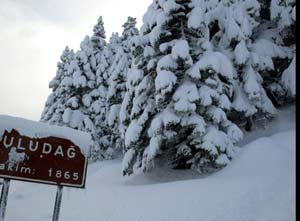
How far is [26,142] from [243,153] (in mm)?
9674

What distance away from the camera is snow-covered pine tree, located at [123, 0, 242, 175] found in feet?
46.7

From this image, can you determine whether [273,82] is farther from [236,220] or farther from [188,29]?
[236,220]

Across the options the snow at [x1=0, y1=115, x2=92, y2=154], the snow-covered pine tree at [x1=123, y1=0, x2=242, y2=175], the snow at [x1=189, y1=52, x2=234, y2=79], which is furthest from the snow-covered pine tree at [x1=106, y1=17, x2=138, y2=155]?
the snow at [x1=0, y1=115, x2=92, y2=154]

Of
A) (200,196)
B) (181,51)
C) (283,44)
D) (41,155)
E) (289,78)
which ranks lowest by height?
(41,155)

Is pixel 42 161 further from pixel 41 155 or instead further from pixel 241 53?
pixel 241 53

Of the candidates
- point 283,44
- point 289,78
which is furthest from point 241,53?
point 283,44

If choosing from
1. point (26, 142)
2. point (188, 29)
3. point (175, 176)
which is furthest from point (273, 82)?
point (26, 142)

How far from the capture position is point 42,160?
705 centimetres

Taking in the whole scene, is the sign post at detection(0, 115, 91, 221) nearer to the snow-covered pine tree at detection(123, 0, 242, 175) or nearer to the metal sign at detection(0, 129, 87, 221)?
the metal sign at detection(0, 129, 87, 221)

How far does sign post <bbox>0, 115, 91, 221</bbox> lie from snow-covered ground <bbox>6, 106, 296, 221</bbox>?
4.82 meters

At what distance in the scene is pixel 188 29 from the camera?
1616cm

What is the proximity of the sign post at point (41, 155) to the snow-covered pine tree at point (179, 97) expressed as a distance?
7029mm

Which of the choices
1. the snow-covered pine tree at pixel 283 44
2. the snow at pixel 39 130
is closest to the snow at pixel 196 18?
the snow-covered pine tree at pixel 283 44

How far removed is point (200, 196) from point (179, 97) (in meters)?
4.00
